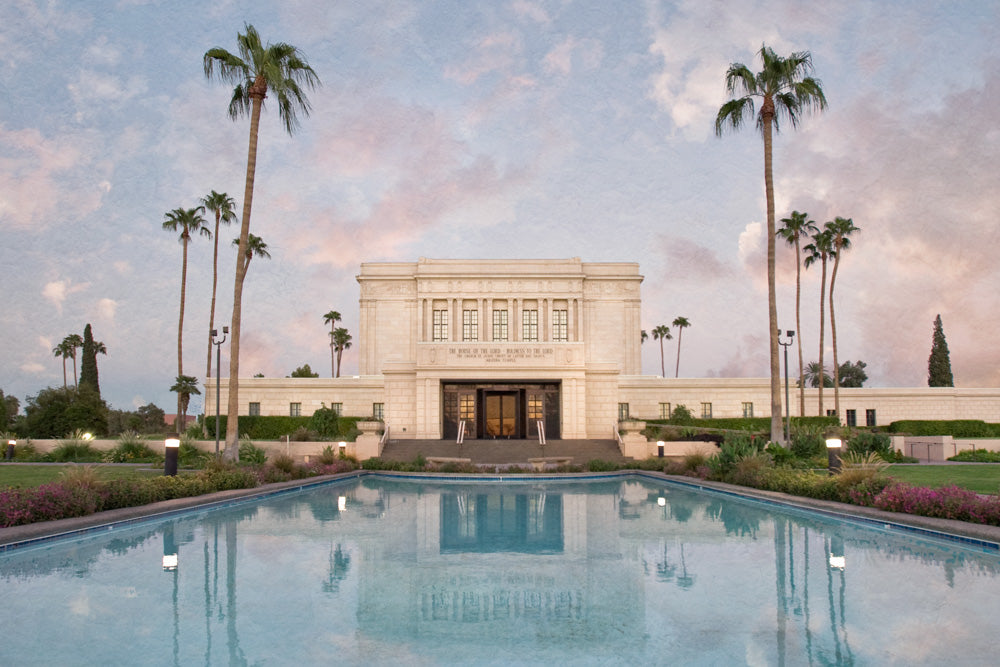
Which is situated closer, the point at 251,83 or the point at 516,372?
the point at 251,83

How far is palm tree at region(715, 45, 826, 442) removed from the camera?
2191 cm

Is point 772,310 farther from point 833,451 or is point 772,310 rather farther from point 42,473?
point 42,473

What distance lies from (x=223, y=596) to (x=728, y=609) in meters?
5.04

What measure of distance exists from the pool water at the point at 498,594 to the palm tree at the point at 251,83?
9.04m

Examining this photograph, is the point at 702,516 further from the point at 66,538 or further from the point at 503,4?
the point at 503,4

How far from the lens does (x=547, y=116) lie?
27.6 meters

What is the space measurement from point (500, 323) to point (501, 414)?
50.4ft

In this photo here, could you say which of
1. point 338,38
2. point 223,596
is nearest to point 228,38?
point 338,38

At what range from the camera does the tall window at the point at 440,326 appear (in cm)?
4884

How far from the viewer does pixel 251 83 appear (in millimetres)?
21359

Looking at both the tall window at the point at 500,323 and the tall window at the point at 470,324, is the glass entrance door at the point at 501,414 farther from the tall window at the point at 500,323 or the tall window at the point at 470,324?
the tall window at the point at 470,324

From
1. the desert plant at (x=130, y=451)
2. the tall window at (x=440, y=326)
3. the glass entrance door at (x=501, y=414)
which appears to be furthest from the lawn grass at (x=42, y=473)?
the tall window at (x=440, y=326)

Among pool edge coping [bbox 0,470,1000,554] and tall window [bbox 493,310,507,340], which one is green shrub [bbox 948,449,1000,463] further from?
tall window [bbox 493,310,507,340]

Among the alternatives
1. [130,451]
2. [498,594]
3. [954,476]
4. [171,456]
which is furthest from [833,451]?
[130,451]
